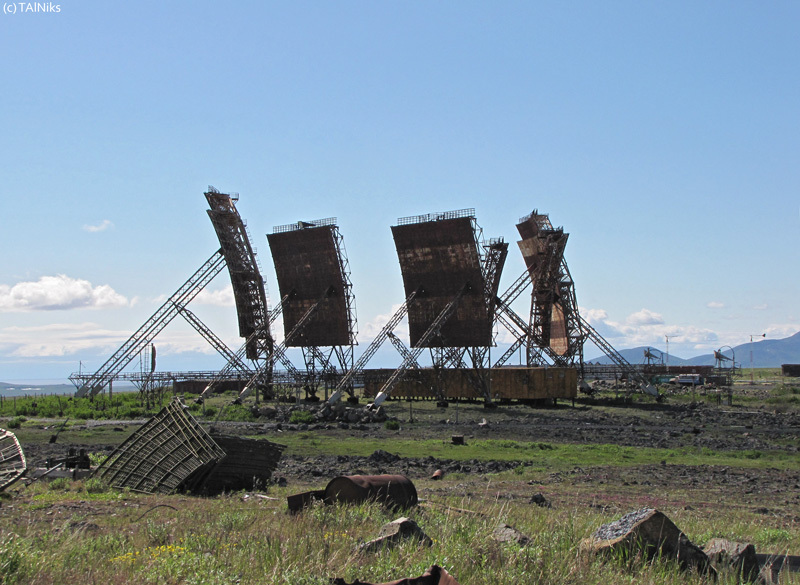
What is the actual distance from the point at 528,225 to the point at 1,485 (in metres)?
58.5

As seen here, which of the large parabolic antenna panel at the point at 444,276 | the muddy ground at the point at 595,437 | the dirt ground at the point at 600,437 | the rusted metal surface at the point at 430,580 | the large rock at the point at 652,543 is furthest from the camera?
the large parabolic antenna panel at the point at 444,276

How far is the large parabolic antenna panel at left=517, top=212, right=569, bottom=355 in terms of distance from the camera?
61.4m

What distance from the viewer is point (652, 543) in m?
7.69

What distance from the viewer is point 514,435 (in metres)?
32.2

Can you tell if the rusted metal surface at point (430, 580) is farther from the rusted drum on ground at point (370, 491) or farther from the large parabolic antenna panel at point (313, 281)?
the large parabolic antenna panel at point (313, 281)

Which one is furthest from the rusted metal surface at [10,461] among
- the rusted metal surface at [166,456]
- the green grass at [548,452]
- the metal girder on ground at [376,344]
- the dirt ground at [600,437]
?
the metal girder on ground at [376,344]

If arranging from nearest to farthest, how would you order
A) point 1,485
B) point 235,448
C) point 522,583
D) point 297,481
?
point 522,583, point 1,485, point 235,448, point 297,481

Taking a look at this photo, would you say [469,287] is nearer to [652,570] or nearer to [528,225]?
[528,225]

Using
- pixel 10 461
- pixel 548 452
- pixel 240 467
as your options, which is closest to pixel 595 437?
pixel 548 452

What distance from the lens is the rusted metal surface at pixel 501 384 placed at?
2044 inches

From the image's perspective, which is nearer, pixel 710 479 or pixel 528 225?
pixel 710 479

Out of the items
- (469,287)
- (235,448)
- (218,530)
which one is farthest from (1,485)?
(469,287)

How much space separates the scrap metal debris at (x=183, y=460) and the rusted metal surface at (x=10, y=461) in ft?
5.51

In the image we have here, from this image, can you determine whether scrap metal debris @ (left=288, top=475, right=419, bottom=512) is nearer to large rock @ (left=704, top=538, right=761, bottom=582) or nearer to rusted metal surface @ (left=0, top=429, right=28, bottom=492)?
large rock @ (left=704, top=538, right=761, bottom=582)
